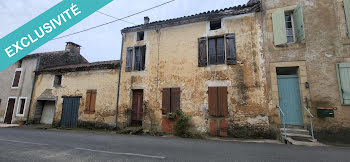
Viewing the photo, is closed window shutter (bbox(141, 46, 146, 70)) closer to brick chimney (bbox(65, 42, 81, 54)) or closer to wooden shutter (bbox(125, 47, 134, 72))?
wooden shutter (bbox(125, 47, 134, 72))

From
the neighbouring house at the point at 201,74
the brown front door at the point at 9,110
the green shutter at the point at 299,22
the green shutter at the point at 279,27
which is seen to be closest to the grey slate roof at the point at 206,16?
the neighbouring house at the point at 201,74

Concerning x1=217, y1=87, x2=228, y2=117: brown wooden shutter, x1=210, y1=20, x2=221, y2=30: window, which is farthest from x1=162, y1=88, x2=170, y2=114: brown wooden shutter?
x1=210, y1=20, x2=221, y2=30: window

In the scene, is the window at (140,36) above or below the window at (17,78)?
above

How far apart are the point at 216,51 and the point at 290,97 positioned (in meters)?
3.86

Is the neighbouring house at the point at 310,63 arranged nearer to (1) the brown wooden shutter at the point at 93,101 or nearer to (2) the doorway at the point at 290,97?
(2) the doorway at the point at 290,97

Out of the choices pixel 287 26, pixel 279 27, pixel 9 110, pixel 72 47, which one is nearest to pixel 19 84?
pixel 9 110

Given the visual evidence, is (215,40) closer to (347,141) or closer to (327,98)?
(327,98)

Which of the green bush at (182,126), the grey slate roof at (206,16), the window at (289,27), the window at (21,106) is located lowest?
the green bush at (182,126)

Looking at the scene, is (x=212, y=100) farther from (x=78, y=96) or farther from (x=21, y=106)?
(x=21, y=106)

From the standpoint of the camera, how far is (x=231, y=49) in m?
8.04

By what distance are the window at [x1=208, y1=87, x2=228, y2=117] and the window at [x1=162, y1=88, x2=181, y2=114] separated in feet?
5.48

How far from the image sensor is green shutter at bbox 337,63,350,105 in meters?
6.19

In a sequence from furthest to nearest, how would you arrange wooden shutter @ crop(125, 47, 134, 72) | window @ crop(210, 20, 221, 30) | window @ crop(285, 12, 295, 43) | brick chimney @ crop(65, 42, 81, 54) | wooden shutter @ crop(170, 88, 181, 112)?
1. brick chimney @ crop(65, 42, 81, 54)
2. wooden shutter @ crop(125, 47, 134, 72)
3. window @ crop(210, 20, 221, 30)
4. wooden shutter @ crop(170, 88, 181, 112)
5. window @ crop(285, 12, 295, 43)

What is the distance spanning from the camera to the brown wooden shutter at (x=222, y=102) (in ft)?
25.0
